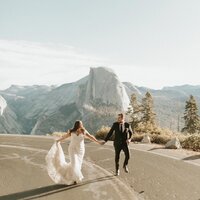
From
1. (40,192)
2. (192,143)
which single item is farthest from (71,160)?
(192,143)

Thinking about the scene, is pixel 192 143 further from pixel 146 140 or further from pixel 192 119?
pixel 192 119

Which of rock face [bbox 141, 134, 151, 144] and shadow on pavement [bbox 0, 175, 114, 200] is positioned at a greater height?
rock face [bbox 141, 134, 151, 144]

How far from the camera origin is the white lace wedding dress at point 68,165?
11.3 metres

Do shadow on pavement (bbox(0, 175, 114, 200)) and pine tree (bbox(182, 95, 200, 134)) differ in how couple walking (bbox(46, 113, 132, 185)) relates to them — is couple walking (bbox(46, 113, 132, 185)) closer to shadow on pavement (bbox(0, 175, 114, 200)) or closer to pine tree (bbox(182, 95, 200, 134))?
shadow on pavement (bbox(0, 175, 114, 200))

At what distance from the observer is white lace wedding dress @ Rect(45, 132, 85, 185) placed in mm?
11344

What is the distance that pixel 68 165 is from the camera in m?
11.5

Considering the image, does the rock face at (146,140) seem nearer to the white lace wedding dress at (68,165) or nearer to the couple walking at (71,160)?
the couple walking at (71,160)

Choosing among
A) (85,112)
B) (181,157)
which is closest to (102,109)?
(85,112)

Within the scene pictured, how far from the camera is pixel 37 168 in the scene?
48.6 ft

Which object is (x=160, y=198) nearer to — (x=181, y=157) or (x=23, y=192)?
(x=23, y=192)

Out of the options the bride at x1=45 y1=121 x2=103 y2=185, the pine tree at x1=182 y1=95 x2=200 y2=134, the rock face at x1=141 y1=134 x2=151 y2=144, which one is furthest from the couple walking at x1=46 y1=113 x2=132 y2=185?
the pine tree at x1=182 y1=95 x2=200 y2=134

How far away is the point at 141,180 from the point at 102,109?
181637mm

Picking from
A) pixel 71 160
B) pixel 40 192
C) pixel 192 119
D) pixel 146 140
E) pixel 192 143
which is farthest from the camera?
pixel 192 119

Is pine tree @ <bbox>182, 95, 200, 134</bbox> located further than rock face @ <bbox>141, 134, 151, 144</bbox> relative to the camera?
Yes
